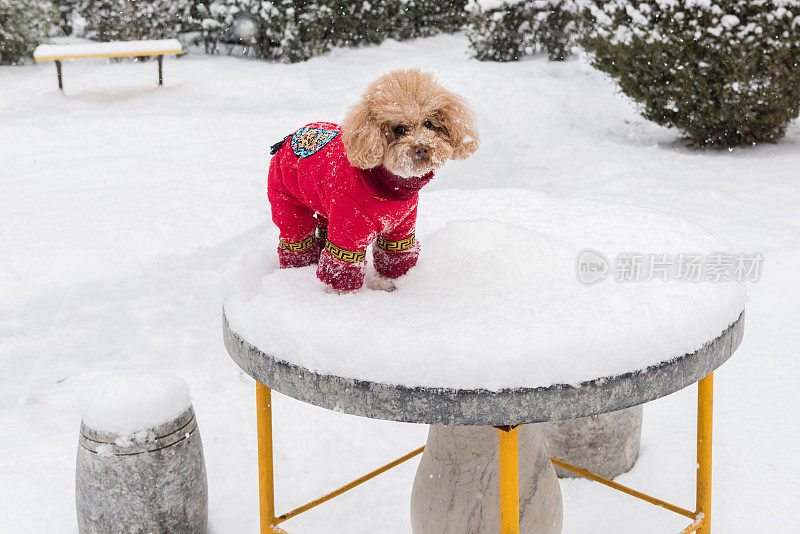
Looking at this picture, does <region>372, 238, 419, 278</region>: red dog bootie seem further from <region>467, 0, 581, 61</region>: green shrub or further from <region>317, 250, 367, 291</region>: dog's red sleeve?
<region>467, 0, 581, 61</region>: green shrub

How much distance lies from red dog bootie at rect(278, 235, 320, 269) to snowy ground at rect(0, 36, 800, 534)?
43.2 inches

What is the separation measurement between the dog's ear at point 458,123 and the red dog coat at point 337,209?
107mm

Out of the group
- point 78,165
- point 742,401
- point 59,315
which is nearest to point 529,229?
point 742,401

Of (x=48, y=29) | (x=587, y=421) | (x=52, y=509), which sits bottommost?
(x=52, y=509)

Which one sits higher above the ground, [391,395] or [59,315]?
[391,395]

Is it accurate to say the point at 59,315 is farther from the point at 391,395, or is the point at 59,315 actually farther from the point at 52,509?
the point at 391,395

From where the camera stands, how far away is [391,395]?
158 centimetres

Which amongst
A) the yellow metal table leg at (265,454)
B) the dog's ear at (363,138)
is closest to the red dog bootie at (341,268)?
the dog's ear at (363,138)

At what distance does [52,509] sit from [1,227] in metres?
3.22

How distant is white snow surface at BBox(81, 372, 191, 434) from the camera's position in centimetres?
238

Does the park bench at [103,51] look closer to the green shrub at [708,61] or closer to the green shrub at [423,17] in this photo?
the green shrub at [423,17]

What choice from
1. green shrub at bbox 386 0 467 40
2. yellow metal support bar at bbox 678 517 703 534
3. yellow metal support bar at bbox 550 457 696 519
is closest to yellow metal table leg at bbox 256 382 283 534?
yellow metal support bar at bbox 550 457 696 519

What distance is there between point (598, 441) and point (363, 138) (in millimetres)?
1804

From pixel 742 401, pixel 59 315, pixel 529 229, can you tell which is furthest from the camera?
pixel 59 315
